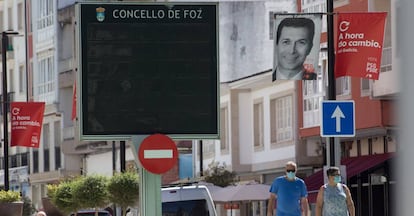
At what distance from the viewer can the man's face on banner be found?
88.4 feet

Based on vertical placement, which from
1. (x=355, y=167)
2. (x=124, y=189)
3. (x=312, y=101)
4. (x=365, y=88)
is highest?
(x=365, y=88)

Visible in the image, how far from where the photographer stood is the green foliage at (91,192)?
40688 millimetres

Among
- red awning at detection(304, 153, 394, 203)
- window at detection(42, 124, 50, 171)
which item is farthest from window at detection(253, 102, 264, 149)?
window at detection(42, 124, 50, 171)

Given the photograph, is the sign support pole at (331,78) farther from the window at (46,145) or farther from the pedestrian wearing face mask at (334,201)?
the window at (46,145)

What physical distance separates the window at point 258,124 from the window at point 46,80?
23545 millimetres

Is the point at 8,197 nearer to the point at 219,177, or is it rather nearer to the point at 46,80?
the point at 219,177

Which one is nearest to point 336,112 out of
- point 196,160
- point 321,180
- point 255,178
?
point 321,180

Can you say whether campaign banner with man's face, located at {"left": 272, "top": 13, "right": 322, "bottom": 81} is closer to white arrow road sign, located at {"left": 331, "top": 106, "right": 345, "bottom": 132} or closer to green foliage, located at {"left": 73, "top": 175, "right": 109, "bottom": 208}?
white arrow road sign, located at {"left": 331, "top": 106, "right": 345, "bottom": 132}

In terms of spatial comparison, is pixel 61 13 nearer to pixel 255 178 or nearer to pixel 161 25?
pixel 255 178

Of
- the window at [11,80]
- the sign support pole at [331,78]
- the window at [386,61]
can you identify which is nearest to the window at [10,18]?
the window at [11,80]

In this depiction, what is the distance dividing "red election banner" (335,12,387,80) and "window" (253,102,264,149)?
26635 mm

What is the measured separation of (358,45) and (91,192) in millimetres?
15941

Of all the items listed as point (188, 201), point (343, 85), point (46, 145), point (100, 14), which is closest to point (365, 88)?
point (343, 85)

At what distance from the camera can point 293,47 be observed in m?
27.0
